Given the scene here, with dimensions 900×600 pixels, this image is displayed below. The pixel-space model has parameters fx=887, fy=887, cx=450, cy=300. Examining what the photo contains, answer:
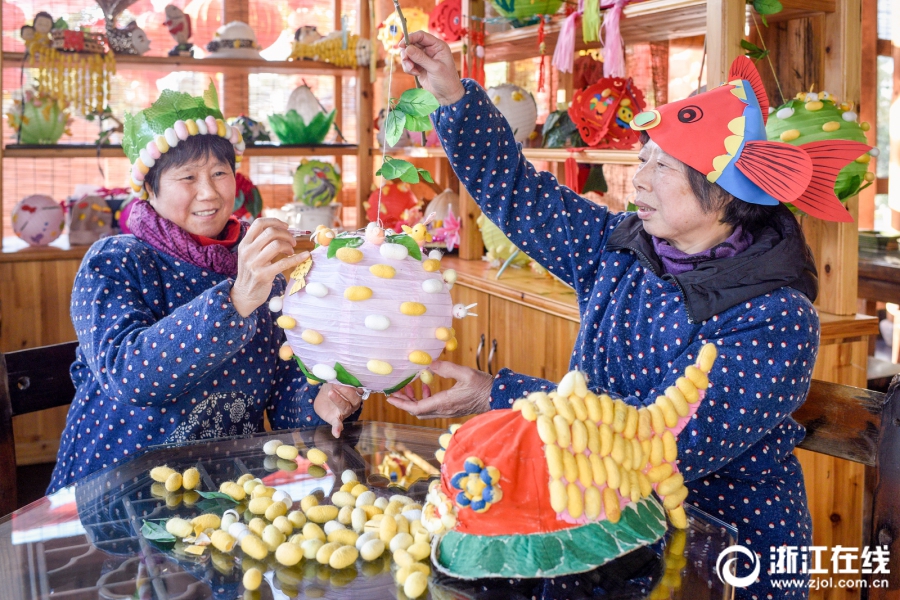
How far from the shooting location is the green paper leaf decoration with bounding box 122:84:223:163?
1627 millimetres

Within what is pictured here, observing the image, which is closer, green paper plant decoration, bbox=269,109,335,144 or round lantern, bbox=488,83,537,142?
round lantern, bbox=488,83,537,142

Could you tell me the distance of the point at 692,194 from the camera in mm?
1394

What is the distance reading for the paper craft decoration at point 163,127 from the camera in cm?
162

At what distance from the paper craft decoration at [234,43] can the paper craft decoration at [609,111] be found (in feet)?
5.73

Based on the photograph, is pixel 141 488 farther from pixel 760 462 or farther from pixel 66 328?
pixel 66 328

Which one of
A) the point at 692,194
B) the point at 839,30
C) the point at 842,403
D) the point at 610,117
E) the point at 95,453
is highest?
the point at 839,30

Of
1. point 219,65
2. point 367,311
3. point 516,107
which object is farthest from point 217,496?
point 219,65

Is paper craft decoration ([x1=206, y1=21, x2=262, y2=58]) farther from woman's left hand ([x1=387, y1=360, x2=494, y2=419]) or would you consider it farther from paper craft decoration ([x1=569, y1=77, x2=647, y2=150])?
woman's left hand ([x1=387, y1=360, x2=494, y2=419])

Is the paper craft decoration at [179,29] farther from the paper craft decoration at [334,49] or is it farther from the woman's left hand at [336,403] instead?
the woman's left hand at [336,403]

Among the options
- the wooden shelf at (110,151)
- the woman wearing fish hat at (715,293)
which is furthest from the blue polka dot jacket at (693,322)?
the wooden shelf at (110,151)

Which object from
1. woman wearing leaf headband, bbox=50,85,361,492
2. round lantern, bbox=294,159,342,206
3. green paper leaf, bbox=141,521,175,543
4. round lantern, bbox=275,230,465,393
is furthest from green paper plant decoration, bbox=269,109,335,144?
green paper leaf, bbox=141,521,175,543

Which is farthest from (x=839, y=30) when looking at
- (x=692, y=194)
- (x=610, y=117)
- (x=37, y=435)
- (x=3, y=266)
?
(x=37, y=435)

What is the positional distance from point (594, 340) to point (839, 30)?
1156mm

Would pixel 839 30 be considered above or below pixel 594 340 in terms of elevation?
above
